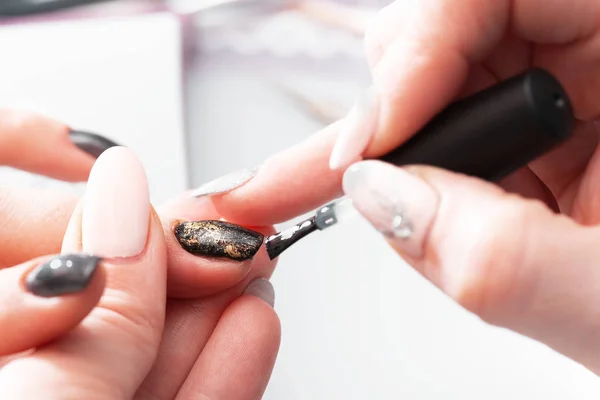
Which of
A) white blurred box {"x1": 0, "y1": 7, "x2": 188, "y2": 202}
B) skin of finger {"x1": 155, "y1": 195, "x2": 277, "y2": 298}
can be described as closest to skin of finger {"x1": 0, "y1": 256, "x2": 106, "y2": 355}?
skin of finger {"x1": 155, "y1": 195, "x2": 277, "y2": 298}

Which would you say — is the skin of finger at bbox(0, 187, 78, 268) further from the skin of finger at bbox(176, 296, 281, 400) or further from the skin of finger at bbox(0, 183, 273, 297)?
the skin of finger at bbox(176, 296, 281, 400)

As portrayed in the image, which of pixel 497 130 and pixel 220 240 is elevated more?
pixel 497 130

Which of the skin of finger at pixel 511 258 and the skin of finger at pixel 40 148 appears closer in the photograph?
the skin of finger at pixel 511 258

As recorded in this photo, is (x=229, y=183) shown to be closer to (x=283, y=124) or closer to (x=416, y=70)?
(x=416, y=70)

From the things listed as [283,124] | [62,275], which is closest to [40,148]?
[283,124]

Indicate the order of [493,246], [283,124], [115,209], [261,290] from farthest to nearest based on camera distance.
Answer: [283,124] < [261,290] < [115,209] < [493,246]

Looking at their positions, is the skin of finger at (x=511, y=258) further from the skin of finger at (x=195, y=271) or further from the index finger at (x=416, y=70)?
the skin of finger at (x=195, y=271)

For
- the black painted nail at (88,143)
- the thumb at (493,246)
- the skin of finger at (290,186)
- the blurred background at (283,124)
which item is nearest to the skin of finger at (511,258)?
the thumb at (493,246)
